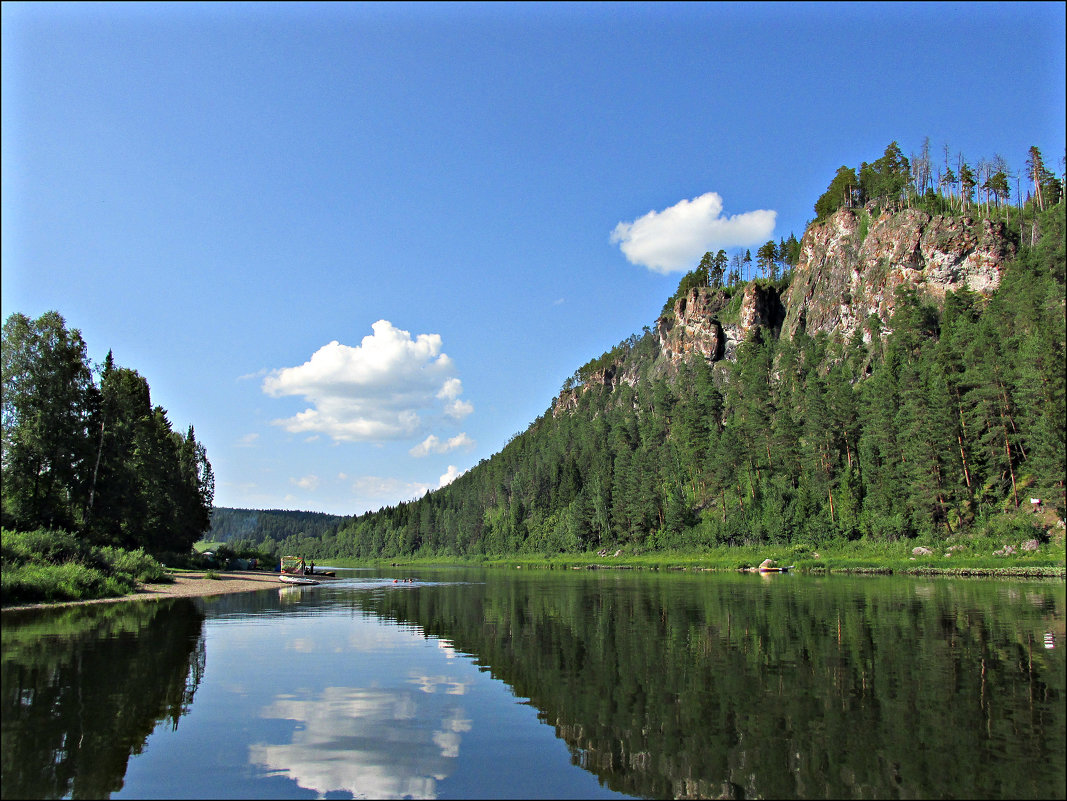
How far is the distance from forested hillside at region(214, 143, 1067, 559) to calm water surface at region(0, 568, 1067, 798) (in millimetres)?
48892

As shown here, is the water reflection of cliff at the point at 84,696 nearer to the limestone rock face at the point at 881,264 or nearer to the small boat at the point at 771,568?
the small boat at the point at 771,568

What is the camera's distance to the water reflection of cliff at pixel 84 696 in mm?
11406

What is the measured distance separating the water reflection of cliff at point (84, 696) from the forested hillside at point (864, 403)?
65312mm

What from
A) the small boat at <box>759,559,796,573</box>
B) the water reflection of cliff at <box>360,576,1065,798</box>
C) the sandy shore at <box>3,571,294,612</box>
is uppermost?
the water reflection of cliff at <box>360,576,1065,798</box>

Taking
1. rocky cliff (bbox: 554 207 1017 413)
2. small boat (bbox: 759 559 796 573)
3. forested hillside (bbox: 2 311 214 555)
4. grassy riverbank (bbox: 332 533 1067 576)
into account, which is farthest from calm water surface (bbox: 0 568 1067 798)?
rocky cliff (bbox: 554 207 1017 413)

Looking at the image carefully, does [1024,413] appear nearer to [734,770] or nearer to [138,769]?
A: [734,770]

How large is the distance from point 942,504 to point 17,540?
3358 inches

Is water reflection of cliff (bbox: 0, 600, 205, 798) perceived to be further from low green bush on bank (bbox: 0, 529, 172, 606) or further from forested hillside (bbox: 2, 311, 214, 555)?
forested hillside (bbox: 2, 311, 214, 555)

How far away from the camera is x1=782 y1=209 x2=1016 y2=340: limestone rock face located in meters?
122

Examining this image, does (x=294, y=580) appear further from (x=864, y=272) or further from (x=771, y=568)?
(x=864, y=272)

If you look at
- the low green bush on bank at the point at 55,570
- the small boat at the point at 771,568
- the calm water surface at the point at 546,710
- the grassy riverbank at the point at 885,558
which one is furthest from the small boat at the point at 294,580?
the small boat at the point at 771,568

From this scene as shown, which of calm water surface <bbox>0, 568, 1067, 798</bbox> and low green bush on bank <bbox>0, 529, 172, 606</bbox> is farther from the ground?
low green bush on bank <bbox>0, 529, 172, 606</bbox>

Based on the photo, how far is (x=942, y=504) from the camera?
76062mm

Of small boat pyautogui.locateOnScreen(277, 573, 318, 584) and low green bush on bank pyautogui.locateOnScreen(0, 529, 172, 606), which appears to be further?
small boat pyautogui.locateOnScreen(277, 573, 318, 584)
